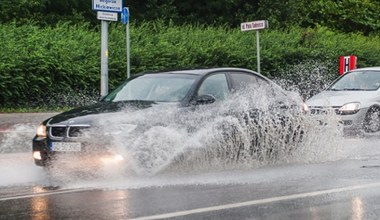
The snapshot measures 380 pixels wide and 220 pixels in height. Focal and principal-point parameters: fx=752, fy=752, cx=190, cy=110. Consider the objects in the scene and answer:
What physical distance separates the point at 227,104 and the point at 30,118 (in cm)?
883

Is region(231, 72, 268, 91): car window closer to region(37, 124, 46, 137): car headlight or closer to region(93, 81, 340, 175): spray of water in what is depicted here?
Result: region(93, 81, 340, 175): spray of water

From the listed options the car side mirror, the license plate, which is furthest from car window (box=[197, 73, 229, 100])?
the license plate

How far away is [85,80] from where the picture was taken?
75.8ft

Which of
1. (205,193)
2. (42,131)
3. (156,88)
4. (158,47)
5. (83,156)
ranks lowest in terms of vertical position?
(205,193)

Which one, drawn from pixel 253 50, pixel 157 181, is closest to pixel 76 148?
pixel 157 181

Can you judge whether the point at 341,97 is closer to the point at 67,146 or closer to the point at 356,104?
the point at 356,104

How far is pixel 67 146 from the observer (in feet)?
31.5

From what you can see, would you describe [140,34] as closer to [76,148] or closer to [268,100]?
[268,100]

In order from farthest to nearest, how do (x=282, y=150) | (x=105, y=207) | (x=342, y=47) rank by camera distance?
(x=342, y=47) < (x=282, y=150) < (x=105, y=207)

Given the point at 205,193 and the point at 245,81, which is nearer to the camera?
the point at 205,193

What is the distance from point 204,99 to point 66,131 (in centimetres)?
202

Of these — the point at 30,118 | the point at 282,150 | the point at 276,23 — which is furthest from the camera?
the point at 276,23

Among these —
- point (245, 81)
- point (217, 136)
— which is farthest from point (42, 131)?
point (245, 81)

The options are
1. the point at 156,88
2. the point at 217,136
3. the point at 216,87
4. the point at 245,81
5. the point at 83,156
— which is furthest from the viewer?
the point at 245,81
